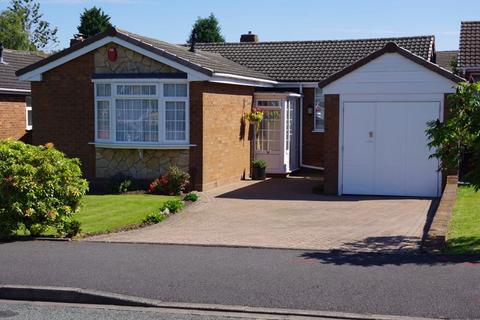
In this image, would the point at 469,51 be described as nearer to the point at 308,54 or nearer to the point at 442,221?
the point at 308,54

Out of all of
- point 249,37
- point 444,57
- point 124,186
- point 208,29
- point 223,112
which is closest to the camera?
point 124,186

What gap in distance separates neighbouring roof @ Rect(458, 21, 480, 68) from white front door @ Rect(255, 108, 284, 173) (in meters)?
5.80

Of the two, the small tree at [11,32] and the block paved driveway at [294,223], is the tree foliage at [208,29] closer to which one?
the small tree at [11,32]

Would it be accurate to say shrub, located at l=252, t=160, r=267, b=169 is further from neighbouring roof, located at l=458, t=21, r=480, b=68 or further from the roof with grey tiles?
neighbouring roof, located at l=458, t=21, r=480, b=68

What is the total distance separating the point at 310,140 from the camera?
2412 cm

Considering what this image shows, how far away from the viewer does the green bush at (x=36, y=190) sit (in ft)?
39.8

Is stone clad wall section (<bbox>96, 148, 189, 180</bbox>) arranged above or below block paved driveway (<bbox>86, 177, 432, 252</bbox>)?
above

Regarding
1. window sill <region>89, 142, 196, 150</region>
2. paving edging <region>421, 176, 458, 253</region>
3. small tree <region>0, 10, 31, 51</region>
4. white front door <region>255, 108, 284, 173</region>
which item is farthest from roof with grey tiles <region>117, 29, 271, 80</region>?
small tree <region>0, 10, 31, 51</region>

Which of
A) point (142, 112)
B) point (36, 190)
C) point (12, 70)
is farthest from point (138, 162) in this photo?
point (12, 70)

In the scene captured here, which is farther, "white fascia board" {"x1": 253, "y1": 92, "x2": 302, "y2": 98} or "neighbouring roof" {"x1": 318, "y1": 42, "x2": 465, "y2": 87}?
"white fascia board" {"x1": 253, "y1": 92, "x2": 302, "y2": 98}

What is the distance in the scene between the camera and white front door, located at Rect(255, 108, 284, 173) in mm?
22359

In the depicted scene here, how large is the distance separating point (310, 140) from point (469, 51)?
5.79 meters

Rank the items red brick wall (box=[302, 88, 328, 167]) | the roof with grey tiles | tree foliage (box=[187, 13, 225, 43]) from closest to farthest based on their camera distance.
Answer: the roof with grey tiles, red brick wall (box=[302, 88, 328, 167]), tree foliage (box=[187, 13, 225, 43])

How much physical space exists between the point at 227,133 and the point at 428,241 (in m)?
10.3
